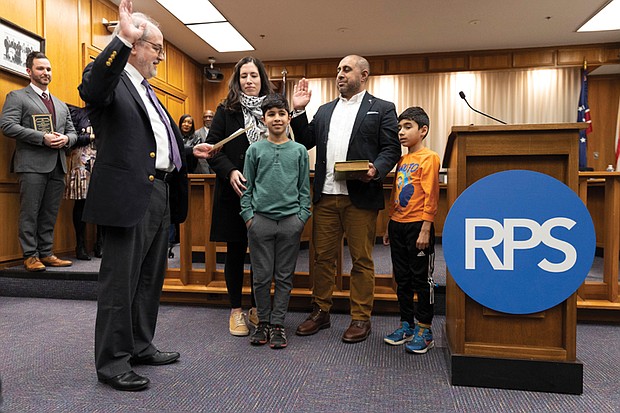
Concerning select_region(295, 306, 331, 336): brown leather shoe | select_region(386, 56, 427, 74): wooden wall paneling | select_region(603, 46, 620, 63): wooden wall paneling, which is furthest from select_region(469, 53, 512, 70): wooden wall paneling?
select_region(295, 306, 331, 336): brown leather shoe

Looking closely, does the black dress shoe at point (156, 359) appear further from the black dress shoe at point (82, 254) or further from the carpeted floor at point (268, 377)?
the black dress shoe at point (82, 254)

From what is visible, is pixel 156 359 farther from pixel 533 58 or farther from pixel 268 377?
pixel 533 58

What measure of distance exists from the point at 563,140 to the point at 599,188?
3.51 metres

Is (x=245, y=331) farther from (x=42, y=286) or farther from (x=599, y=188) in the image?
(x=599, y=188)

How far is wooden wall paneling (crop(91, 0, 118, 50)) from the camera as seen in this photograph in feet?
14.8

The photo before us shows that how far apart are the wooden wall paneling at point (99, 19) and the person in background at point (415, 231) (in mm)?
3831

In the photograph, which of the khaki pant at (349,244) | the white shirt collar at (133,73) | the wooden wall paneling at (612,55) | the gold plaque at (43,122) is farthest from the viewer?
the wooden wall paneling at (612,55)

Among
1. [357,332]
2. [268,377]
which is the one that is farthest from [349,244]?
[268,377]

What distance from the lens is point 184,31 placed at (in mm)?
5695

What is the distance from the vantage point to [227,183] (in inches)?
→ 85.8

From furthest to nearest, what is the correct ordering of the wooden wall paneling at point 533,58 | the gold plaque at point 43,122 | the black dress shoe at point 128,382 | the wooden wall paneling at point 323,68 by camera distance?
the wooden wall paneling at point 323,68 < the wooden wall paneling at point 533,58 < the gold plaque at point 43,122 < the black dress shoe at point 128,382

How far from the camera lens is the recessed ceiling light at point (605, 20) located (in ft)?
15.9

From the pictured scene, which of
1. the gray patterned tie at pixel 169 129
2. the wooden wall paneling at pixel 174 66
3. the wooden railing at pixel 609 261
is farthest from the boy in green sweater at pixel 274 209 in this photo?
the wooden wall paneling at pixel 174 66

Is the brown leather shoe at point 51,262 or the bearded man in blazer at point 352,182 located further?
the brown leather shoe at point 51,262
